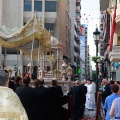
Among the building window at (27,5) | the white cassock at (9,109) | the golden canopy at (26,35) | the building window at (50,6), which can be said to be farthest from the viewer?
the building window at (50,6)

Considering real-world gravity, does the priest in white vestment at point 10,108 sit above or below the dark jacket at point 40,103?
above

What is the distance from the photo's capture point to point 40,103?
9.00 meters

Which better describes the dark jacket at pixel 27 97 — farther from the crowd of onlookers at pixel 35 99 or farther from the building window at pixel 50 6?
the building window at pixel 50 6

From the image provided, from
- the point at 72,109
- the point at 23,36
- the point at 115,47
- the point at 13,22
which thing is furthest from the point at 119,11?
the point at 13,22

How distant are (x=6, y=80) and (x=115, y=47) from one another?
19409 millimetres

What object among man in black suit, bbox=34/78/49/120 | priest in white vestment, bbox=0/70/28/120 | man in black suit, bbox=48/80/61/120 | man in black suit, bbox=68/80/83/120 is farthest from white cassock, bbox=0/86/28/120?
man in black suit, bbox=68/80/83/120

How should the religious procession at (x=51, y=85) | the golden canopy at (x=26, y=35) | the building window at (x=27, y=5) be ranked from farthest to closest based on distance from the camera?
1. the building window at (x=27, y=5)
2. the golden canopy at (x=26, y=35)
3. the religious procession at (x=51, y=85)

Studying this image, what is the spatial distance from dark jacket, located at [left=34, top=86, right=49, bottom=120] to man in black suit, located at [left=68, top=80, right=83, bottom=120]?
5610 millimetres

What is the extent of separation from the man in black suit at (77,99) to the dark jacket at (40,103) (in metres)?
5.61

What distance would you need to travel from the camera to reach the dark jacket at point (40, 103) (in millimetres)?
8875

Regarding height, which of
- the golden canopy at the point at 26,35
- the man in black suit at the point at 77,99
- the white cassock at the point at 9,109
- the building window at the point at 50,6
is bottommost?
the man in black suit at the point at 77,99

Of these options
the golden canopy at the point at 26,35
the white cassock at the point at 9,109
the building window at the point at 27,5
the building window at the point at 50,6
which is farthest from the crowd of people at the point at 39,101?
the building window at the point at 27,5

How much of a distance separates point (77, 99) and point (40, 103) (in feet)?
21.1

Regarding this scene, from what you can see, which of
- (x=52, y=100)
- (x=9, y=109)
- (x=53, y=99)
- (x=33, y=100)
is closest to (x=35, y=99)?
(x=33, y=100)
